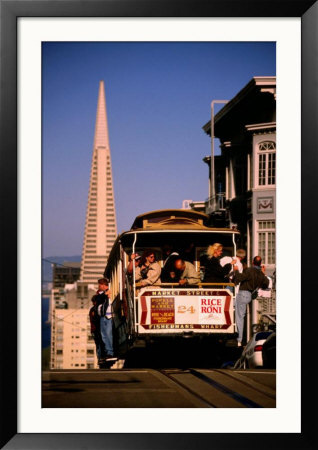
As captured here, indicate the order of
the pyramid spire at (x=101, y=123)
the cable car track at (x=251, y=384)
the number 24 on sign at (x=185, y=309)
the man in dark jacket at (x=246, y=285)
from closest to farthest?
the cable car track at (x=251, y=384), the pyramid spire at (x=101, y=123), the man in dark jacket at (x=246, y=285), the number 24 on sign at (x=185, y=309)

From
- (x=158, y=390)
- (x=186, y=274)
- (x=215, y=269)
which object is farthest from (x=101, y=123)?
(x=158, y=390)

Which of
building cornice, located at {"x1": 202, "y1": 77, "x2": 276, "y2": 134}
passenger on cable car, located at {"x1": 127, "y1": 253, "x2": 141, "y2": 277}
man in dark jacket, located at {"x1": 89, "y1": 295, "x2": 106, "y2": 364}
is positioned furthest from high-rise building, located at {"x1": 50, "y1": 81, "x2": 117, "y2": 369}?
building cornice, located at {"x1": 202, "y1": 77, "x2": 276, "y2": 134}

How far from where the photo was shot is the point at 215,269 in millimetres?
16656

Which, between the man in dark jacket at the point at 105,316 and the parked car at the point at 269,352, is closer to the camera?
the parked car at the point at 269,352

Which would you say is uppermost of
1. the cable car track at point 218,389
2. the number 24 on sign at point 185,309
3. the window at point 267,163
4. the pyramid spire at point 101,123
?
the pyramid spire at point 101,123

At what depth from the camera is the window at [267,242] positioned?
13.6 meters

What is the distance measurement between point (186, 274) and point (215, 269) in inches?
17.9

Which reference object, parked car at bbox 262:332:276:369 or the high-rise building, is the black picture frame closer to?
parked car at bbox 262:332:276:369

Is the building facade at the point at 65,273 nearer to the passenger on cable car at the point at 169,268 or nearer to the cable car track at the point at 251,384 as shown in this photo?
the passenger on cable car at the point at 169,268

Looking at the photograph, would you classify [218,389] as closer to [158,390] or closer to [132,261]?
[158,390]

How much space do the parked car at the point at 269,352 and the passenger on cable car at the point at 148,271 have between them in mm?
2605

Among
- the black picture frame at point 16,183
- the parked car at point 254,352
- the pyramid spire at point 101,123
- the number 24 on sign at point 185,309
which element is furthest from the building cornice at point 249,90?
the parked car at point 254,352

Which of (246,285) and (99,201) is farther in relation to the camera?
(246,285)

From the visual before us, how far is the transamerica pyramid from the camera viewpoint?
1465 centimetres
